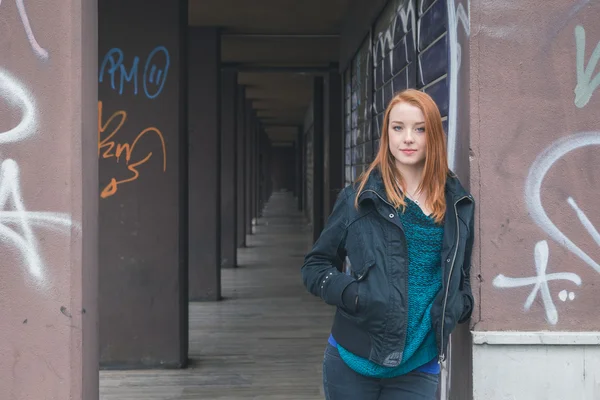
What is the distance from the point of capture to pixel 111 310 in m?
7.00

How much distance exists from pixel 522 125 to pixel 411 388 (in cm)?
132

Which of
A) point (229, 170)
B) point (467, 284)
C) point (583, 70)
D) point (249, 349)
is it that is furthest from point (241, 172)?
point (467, 284)

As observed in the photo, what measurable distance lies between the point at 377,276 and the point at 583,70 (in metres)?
1.51

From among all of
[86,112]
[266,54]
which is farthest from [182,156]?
[266,54]

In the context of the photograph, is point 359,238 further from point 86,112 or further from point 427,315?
point 86,112

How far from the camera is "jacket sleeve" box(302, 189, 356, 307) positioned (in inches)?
114

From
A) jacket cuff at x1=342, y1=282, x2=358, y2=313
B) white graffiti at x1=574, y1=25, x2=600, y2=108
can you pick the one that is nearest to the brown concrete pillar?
jacket cuff at x1=342, y1=282, x2=358, y2=313

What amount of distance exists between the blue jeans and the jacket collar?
564 mm

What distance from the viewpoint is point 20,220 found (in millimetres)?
3551

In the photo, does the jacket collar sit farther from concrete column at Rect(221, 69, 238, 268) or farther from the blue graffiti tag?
concrete column at Rect(221, 69, 238, 268)

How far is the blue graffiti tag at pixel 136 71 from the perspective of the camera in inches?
270

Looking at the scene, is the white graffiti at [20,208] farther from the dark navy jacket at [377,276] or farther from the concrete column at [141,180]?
the concrete column at [141,180]

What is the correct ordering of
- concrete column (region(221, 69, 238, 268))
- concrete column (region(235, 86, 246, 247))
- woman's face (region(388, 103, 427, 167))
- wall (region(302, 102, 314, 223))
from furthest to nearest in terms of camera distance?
1. wall (region(302, 102, 314, 223))
2. concrete column (region(235, 86, 246, 247))
3. concrete column (region(221, 69, 238, 268))
4. woman's face (region(388, 103, 427, 167))

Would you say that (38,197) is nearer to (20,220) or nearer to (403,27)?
(20,220)
